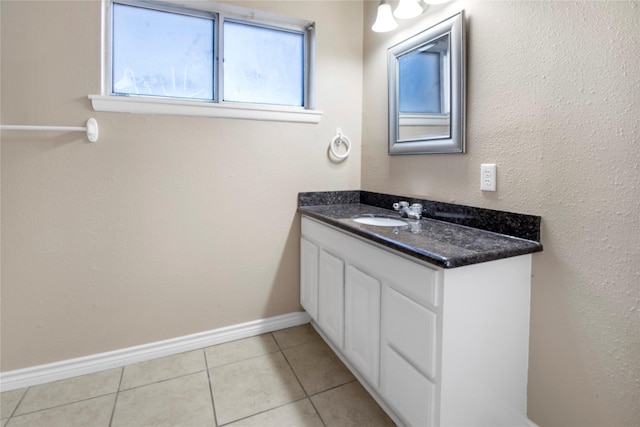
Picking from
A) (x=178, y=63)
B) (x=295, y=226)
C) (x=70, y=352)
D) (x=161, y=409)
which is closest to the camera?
(x=161, y=409)

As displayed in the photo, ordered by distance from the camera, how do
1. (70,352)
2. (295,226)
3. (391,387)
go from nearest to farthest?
1. (391,387)
2. (70,352)
3. (295,226)

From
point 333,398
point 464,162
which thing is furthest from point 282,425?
point 464,162

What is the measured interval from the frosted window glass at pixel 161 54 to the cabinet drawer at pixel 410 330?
5.09 ft

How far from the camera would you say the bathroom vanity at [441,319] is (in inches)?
42.0

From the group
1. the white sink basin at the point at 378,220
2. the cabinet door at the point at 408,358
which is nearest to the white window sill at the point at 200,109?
the white sink basin at the point at 378,220

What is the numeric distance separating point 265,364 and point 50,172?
Answer: 56.1 inches

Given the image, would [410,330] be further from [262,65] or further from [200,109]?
[262,65]

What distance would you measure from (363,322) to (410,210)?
615 millimetres

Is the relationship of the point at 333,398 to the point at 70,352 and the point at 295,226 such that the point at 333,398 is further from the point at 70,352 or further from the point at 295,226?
the point at 70,352

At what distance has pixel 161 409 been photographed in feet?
4.82

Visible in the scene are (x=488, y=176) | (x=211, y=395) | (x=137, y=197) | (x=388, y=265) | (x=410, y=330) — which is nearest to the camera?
(x=410, y=330)

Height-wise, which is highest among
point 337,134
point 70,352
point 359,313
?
point 337,134

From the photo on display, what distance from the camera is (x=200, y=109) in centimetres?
184

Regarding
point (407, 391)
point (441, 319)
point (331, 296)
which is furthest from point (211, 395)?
point (441, 319)
